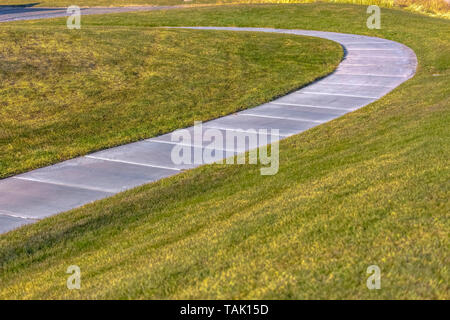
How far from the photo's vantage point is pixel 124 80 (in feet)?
54.3

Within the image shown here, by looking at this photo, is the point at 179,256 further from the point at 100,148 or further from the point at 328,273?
the point at 100,148

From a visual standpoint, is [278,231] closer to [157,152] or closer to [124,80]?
[157,152]

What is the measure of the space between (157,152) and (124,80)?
21.2 feet

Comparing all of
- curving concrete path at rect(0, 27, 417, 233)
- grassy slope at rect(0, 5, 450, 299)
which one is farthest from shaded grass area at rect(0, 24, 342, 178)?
grassy slope at rect(0, 5, 450, 299)

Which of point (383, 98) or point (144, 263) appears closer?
point (144, 263)

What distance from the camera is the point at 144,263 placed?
5703 mm

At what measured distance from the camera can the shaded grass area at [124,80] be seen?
466 inches

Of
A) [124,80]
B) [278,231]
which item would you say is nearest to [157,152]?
[278,231]

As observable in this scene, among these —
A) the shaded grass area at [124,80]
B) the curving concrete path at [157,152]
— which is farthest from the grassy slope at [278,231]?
the shaded grass area at [124,80]

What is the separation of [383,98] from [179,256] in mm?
9999

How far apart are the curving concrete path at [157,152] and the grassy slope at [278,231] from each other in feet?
1.80

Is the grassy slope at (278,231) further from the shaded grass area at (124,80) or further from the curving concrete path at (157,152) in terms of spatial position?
Result: the shaded grass area at (124,80)
